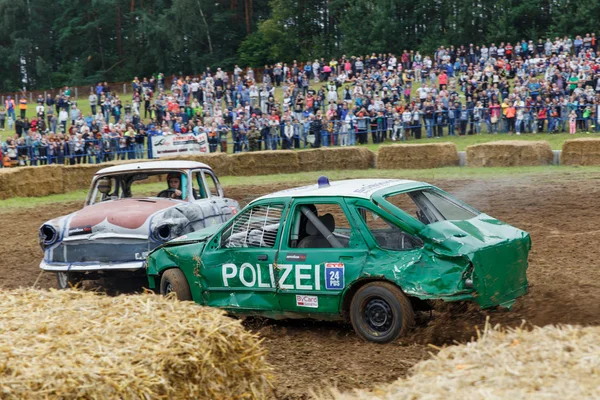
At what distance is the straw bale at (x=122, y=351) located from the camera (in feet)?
13.8

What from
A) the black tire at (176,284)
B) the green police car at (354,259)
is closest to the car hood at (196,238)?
the green police car at (354,259)

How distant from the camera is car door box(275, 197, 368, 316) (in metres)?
7.86

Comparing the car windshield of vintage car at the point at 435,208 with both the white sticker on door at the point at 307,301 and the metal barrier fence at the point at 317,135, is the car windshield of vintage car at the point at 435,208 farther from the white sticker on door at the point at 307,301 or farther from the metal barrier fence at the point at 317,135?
the metal barrier fence at the point at 317,135

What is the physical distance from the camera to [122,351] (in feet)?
14.8

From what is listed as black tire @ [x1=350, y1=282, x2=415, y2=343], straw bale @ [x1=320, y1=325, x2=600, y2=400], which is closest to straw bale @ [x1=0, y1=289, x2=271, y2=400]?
straw bale @ [x1=320, y1=325, x2=600, y2=400]

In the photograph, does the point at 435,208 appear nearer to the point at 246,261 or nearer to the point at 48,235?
the point at 246,261

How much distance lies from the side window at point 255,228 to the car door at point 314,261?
0.19m

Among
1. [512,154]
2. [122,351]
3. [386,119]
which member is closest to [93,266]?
[122,351]

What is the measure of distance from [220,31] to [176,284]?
70157mm

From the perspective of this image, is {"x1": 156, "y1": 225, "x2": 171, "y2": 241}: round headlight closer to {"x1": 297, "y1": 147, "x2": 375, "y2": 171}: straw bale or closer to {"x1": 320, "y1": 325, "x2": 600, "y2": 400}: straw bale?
{"x1": 320, "y1": 325, "x2": 600, "y2": 400}: straw bale

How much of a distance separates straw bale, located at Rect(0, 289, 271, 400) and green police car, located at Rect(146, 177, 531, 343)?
248 centimetres

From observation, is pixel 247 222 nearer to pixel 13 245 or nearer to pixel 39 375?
pixel 39 375

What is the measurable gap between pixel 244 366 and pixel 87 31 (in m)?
81.7

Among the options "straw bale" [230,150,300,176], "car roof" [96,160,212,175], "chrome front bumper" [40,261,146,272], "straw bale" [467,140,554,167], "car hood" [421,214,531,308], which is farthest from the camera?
"straw bale" [230,150,300,176]
